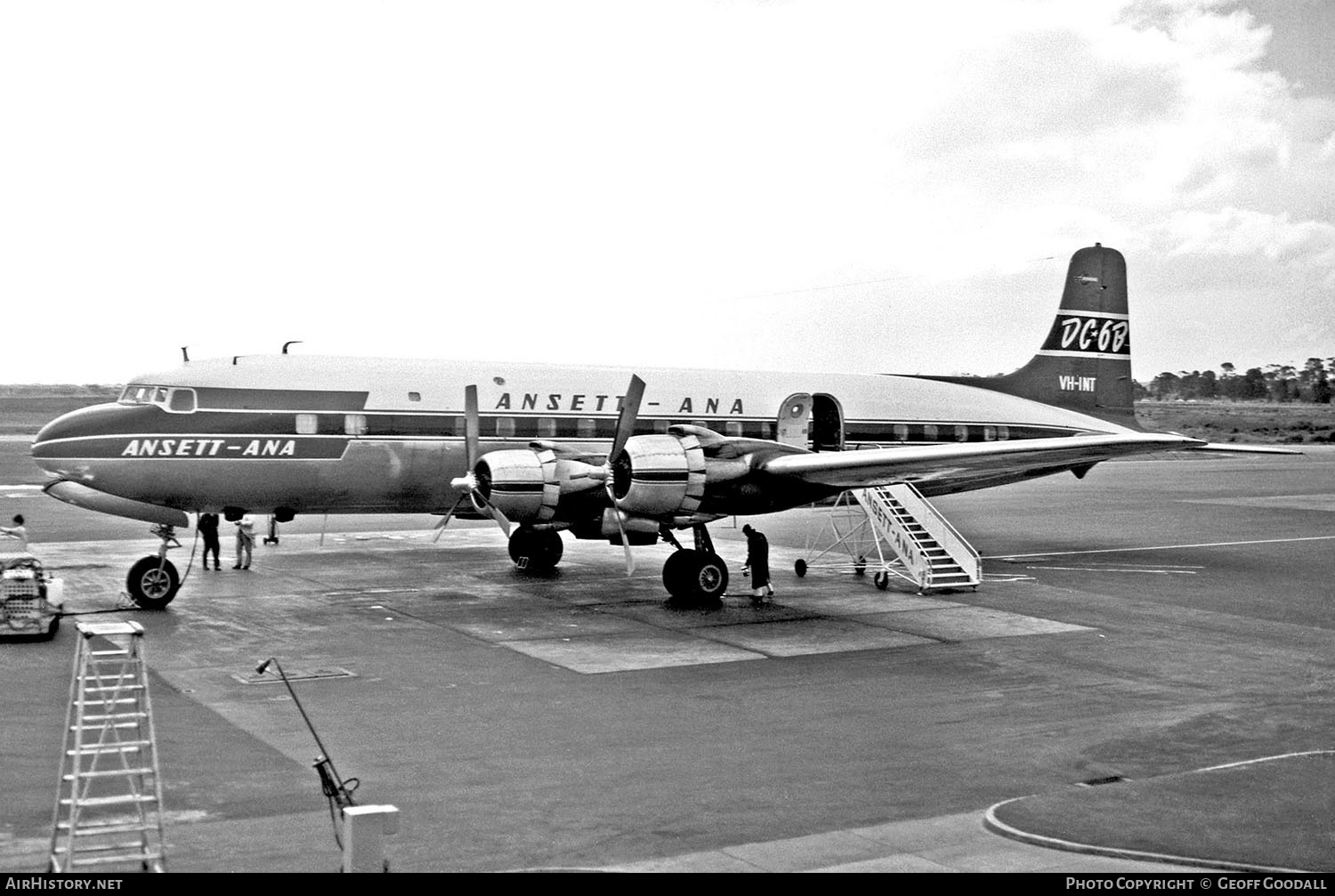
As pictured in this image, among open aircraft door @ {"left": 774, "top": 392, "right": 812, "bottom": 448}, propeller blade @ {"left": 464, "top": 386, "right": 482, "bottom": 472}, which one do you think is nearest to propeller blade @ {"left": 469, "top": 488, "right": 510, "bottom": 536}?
propeller blade @ {"left": 464, "top": 386, "right": 482, "bottom": 472}

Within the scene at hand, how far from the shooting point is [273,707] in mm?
12719

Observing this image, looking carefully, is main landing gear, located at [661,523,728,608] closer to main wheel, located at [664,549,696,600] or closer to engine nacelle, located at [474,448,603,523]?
main wheel, located at [664,549,696,600]

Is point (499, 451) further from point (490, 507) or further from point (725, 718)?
point (725, 718)

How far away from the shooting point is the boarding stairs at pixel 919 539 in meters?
21.8

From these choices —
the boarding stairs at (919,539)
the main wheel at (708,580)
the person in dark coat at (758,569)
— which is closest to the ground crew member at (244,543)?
the main wheel at (708,580)

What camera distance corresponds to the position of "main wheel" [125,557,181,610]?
61.1 feet

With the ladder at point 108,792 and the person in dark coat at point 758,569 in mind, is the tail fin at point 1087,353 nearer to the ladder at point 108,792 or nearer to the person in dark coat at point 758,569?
the person in dark coat at point 758,569

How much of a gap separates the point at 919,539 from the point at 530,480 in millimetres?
7822

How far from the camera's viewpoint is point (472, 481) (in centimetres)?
1931

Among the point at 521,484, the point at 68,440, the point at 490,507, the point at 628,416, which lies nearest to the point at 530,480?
the point at 521,484

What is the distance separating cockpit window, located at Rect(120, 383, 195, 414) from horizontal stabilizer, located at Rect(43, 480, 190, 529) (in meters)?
1.53

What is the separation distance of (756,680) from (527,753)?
3975 mm

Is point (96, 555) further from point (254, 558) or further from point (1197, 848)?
point (1197, 848)

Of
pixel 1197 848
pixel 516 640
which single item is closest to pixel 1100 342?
pixel 516 640
